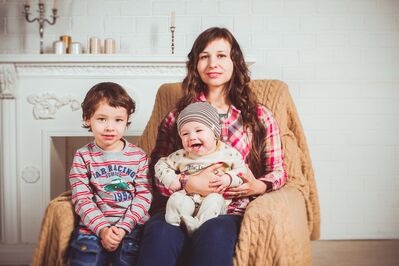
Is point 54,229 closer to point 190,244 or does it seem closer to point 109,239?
point 109,239

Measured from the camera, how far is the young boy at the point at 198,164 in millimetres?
1376

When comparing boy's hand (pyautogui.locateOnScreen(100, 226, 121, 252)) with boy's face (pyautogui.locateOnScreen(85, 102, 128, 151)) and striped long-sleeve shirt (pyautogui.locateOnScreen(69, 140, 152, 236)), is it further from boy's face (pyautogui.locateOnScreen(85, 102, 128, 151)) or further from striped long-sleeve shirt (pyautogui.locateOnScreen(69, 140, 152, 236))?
boy's face (pyautogui.locateOnScreen(85, 102, 128, 151))

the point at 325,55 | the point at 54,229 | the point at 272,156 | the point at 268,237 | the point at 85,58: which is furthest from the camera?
the point at 325,55

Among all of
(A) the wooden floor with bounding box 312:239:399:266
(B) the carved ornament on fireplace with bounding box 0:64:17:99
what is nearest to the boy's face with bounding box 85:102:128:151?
(B) the carved ornament on fireplace with bounding box 0:64:17:99

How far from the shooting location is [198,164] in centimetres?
149

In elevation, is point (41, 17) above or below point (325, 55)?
above

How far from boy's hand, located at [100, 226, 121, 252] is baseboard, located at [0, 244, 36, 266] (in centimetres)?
139

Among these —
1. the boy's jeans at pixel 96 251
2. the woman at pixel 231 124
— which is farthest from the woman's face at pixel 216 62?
the boy's jeans at pixel 96 251

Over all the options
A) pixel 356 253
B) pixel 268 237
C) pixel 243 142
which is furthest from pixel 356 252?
pixel 268 237

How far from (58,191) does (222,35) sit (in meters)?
1.69

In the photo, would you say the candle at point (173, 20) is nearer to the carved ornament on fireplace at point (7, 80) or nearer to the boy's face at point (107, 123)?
the carved ornament on fireplace at point (7, 80)

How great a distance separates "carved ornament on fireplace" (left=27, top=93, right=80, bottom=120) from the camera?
8.18 feet

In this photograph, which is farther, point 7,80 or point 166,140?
point 7,80

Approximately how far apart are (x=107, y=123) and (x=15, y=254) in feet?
4.87
